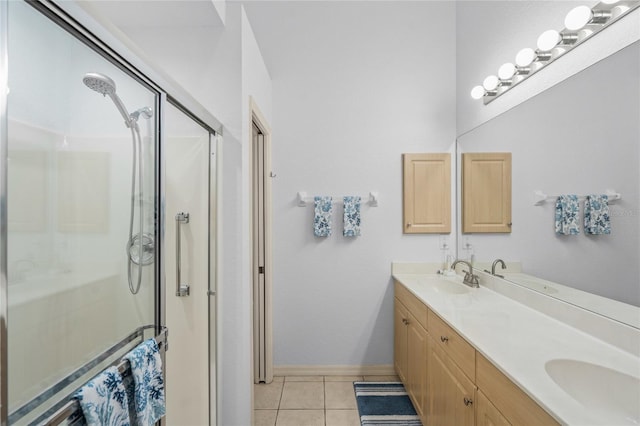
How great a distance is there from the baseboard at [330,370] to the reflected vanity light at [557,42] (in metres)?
2.30

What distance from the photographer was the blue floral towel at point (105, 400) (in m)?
0.80

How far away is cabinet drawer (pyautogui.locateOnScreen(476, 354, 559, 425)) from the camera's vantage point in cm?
92

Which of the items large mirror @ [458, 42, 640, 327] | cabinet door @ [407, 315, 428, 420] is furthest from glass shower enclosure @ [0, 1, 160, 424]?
large mirror @ [458, 42, 640, 327]

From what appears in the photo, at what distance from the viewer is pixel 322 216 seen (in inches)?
106

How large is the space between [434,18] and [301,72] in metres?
1.23

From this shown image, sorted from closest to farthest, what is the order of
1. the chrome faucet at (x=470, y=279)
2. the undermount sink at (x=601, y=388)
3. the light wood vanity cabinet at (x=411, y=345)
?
the undermount sink at (x=601, y=388) < the light wood vanity cabinet at (x=411, y=345) < the chrome faucet at (x=470, y=279)

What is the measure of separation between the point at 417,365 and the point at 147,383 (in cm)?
166

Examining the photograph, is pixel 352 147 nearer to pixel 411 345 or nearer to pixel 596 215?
pixel 411 345

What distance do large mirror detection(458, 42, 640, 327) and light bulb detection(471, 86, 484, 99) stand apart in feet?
1.02

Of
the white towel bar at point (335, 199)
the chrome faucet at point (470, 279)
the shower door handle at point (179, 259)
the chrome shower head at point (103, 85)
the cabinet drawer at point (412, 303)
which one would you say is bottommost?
the cabinet drawer at point (412, 303)

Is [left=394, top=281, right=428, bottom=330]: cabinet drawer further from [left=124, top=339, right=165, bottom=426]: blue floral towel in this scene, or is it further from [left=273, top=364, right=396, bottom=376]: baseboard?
[left=124, top=339, right=165, bottom=426]: blue floral towel

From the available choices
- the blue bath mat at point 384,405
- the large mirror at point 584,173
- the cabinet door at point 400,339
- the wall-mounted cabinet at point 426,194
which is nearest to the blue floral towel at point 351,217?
the wall-mounted cabinet at point 426,194

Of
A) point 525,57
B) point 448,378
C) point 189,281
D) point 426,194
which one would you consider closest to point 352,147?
point 426,194

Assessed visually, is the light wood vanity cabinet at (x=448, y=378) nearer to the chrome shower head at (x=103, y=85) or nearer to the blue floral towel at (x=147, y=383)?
the blue floral towel at (x=147, y=383)
